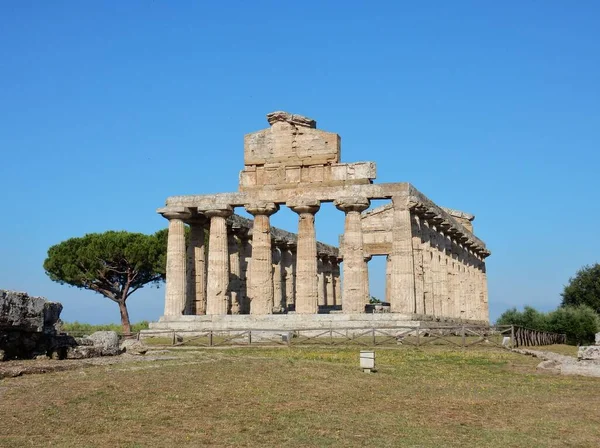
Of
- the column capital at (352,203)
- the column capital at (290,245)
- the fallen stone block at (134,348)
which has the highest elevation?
the column capital at (352,203)

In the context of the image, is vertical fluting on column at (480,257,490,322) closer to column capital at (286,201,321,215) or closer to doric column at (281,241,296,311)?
doric column at (281,241,296,311)

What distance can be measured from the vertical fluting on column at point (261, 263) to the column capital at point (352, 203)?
3.91 m

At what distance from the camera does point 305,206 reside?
3969 centimetres

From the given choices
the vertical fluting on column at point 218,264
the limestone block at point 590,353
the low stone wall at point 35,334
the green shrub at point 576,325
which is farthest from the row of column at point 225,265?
the green shrub at point 576,325

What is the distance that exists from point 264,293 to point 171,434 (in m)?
28.5

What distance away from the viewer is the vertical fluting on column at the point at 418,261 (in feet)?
129

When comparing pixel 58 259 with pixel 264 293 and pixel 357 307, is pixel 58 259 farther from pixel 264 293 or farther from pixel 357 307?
pixel 357 307

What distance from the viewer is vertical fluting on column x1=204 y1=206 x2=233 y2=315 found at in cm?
4112

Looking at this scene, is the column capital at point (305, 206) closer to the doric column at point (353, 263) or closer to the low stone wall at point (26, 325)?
the doric column at point (353, 263)

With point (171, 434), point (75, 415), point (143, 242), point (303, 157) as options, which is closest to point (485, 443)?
point (171, 434)

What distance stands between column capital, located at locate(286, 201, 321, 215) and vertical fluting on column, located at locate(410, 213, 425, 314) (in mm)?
5310

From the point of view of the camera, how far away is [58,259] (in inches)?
2399

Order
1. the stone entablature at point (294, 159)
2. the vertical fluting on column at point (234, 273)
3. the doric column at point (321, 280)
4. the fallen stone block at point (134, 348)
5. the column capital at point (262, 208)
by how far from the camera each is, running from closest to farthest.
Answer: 1. the fallen stone block at point (134, 348)
2. the stone entablature at point (294, 159)
3. the column capital at point (262, 208)
4. the vertical fluting on column at point (234, 273)
5. the doric column at point (321, 280)

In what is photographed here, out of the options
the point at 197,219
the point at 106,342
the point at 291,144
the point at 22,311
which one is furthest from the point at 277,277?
the point at 22,311
